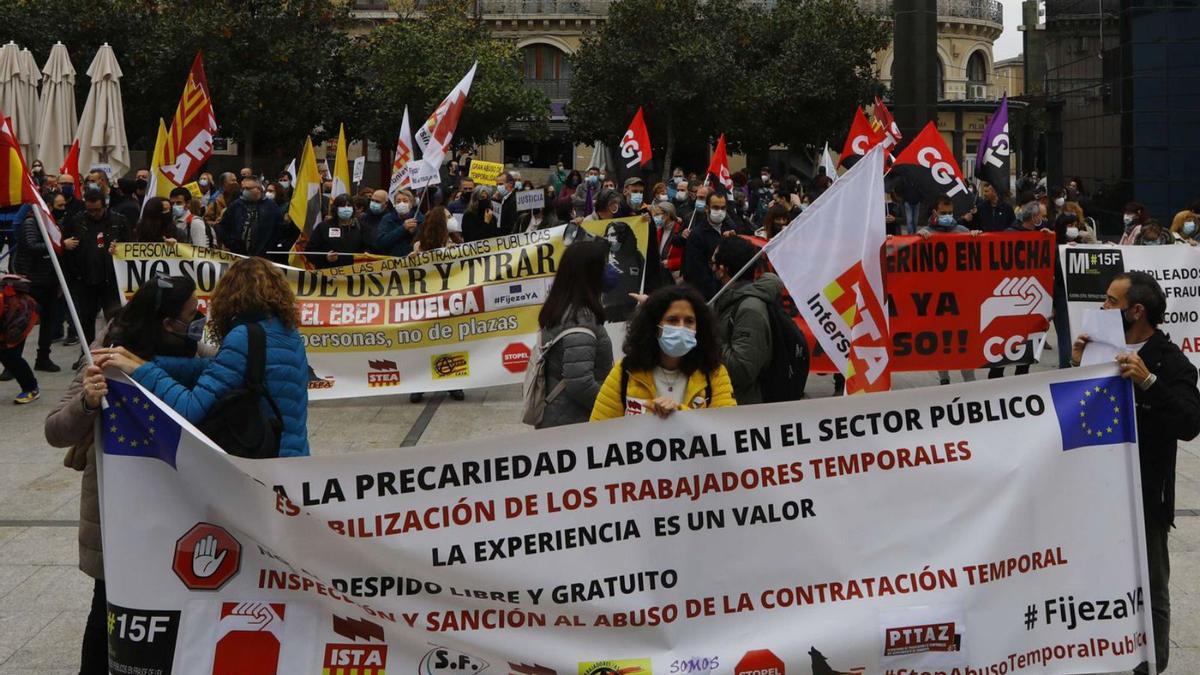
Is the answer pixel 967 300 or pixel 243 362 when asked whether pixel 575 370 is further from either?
pixel 967 300

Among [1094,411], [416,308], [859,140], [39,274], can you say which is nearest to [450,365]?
[416,308]

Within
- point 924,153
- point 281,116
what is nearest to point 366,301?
point 924,153

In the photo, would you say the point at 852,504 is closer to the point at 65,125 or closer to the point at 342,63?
the point at 65,125

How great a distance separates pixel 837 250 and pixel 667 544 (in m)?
2.05

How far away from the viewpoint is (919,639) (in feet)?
15.3

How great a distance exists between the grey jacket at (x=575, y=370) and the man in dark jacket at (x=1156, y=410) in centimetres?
183

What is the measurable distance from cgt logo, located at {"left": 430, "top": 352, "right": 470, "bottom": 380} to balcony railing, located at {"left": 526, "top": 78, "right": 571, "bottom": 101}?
4645 cm

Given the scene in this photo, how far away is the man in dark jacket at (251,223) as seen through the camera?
15.2 metres

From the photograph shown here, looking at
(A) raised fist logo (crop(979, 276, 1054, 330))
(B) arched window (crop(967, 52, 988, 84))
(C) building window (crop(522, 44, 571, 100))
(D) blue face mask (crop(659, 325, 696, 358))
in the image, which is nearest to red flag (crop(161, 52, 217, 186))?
(A) raised fist logo (crop(979, 276, 1054, 330))

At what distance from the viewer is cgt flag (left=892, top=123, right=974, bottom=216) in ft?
36.4

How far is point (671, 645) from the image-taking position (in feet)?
15.1

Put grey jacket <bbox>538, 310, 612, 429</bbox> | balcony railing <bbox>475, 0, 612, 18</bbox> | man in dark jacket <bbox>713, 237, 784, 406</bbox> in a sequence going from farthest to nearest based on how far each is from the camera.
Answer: balcony railing <bbox>475, 0, 612, 18</bbox>, man in dark jacket <bbox>713, 237, 784, 406</bbox>, grey jacket <bbox>538, 310, 612, 429</bbox>

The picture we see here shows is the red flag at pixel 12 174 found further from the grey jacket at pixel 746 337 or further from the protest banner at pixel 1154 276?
the protest banner at pixel 1154 276

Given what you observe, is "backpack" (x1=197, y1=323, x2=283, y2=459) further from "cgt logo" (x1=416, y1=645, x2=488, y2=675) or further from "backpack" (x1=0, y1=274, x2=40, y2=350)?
"backpack" (x1=0, y1=274, x2=40, y2=350)
